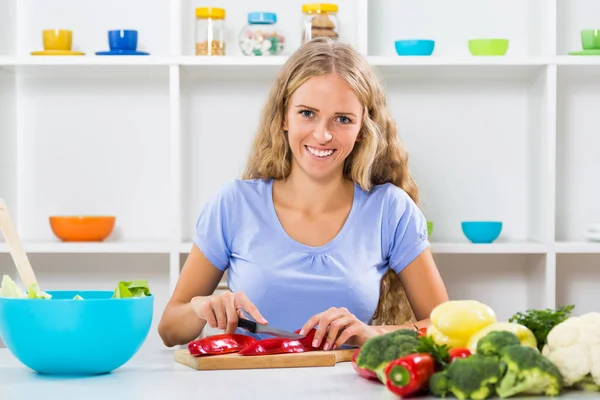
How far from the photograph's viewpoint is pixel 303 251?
218cm

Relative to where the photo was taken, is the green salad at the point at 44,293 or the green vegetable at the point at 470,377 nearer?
the green vegetable at the point at 470,377

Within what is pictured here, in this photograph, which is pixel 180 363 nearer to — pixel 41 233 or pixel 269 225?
pixel 269 225

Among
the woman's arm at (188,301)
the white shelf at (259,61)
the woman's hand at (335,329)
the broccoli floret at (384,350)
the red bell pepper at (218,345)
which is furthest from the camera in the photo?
the white shelf at (259,61)

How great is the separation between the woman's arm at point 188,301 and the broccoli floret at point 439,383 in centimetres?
95

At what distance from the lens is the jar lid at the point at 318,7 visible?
3053mm

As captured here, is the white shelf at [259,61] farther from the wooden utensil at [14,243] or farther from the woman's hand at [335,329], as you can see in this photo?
the wooden utensil at [14,243]

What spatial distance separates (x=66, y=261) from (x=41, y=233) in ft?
0.46

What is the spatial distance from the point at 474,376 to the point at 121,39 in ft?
7.24

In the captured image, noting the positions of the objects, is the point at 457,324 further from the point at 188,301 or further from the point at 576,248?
the point at 576,248

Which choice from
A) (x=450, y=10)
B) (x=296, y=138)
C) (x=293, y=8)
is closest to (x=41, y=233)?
(x=293, y=8)

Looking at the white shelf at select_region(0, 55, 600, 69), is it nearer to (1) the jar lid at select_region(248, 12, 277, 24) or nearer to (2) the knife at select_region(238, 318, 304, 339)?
(1) the jar lid at select_region(248, 12, 277, 24)

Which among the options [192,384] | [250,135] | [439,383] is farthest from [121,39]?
[439,383]

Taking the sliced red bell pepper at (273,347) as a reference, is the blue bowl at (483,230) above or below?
above

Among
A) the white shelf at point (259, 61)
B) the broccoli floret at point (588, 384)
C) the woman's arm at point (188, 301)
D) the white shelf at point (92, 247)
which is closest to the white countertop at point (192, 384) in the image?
the broccoli floret at point (588, 384)
